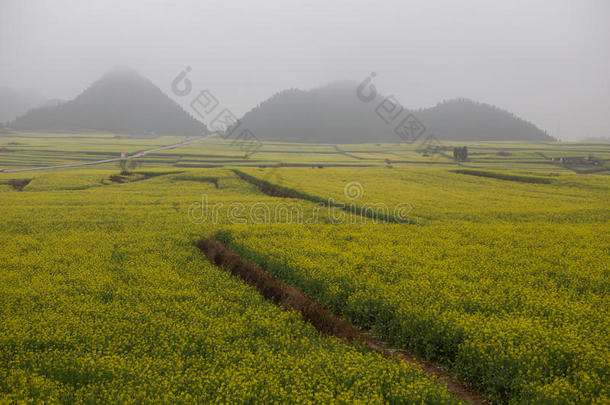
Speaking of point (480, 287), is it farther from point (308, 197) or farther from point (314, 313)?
point (308, 197)

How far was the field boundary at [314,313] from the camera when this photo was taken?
8.38 meters

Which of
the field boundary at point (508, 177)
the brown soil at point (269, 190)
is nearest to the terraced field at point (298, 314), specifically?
the brown soil at point (269, 190)

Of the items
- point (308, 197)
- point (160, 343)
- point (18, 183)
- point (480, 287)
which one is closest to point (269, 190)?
point (308, 197)

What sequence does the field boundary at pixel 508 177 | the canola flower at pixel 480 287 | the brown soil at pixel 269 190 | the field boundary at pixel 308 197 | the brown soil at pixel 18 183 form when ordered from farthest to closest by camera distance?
1. the field boundary at pixel 508 177
2. the brown soil at pixel 18 183
3. the brown soil at pixel 269 190
4. the field boundary at pixel 308 197
5. the canola flower at pixel 480 287

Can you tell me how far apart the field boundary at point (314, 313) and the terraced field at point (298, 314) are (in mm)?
189

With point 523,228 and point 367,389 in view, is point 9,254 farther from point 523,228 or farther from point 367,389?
point 523,228

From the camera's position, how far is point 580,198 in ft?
112

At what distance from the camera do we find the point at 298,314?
1067 cm

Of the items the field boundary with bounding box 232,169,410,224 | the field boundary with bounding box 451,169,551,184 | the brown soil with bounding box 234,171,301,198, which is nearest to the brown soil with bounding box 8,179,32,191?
the field boundary with bounding box 232,169,410,224

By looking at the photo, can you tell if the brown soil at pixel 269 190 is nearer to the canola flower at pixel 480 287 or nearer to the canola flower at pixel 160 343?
the canola flower at pixel 480 287

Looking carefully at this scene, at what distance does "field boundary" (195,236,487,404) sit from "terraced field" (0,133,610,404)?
189 mm

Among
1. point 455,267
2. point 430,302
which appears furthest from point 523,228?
point 430,302

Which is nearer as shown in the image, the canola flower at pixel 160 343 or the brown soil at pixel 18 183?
the canola flower at pixel 160 343

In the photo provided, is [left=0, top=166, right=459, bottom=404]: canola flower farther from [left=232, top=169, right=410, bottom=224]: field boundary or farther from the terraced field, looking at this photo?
[left=232, top=169, right=410, bottom=224]: field boundary
